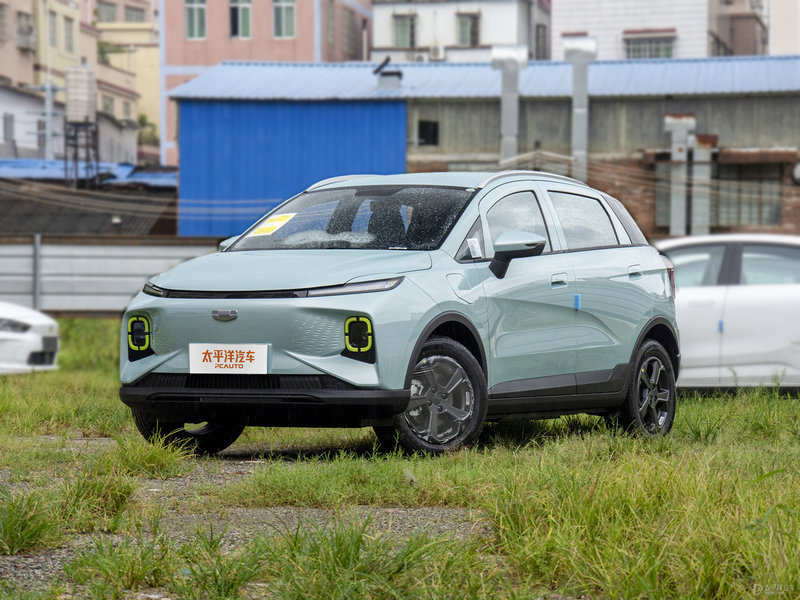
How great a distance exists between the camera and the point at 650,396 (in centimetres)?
814

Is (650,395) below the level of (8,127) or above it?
below

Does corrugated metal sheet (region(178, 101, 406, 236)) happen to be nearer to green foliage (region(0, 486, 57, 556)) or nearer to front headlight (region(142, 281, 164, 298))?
front headlight (region(142, 281, 164, 298))

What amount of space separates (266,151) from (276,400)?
3353 cm

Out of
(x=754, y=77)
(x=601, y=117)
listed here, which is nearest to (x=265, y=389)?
(x=601, y=117)

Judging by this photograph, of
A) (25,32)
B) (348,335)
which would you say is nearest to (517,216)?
(348,335)

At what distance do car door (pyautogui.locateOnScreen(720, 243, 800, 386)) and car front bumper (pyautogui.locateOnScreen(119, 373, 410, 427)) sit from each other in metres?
5.03

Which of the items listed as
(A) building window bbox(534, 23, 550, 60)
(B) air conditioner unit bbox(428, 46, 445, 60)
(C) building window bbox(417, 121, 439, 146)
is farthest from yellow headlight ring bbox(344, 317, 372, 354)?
(A) building window bbox(534, 23, 550, 60)

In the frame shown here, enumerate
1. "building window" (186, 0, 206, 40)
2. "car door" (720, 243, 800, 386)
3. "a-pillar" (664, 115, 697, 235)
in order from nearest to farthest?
1. "car door" (720, 243, 800, 386)
2. "a-pillar" (664, 115, 697, 235)
3. "building window" (186, 0, 206, 40)

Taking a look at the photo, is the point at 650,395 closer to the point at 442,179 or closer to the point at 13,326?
the point at 442,179

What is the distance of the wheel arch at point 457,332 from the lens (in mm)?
6391

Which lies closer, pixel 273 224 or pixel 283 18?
pixel 273 224

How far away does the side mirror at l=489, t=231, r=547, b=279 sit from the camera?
6.88 meters

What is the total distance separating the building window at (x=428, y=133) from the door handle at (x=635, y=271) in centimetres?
3056

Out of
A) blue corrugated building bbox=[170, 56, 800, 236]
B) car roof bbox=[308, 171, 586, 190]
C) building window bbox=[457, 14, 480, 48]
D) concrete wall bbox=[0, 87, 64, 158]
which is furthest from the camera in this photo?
building window bbox=[457, 14, 480, 48]
